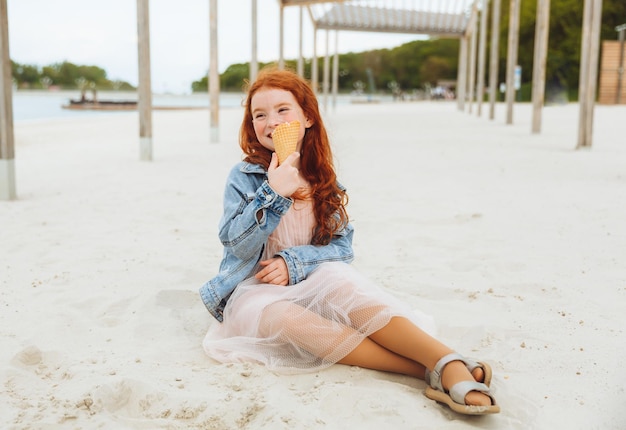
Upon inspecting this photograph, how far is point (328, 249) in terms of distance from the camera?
2.00 meters

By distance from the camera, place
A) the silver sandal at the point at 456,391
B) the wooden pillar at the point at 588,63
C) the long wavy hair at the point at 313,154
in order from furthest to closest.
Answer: the wooden pillar at the point at 588,63 → the long wavy hair at the point at 313,154 → the silver sandal at the point at 456,391

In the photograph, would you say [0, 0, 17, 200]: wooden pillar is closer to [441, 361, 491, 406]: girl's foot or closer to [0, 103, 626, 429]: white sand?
[0, 103, 626, 429]: white sand

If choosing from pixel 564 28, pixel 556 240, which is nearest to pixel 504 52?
pixel 564 28

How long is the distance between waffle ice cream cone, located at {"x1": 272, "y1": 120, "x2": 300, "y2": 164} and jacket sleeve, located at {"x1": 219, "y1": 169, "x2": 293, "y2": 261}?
0.09 meters

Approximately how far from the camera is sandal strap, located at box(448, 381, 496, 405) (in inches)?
59.5

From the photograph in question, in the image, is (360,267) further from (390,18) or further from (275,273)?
(390,18)

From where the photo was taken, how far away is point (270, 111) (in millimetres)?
1957

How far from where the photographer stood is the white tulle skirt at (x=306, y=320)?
176 centimetres

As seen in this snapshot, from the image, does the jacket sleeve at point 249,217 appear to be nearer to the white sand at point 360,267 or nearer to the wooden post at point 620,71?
the white sand at point 360,267

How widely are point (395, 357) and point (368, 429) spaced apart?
33 centimetres

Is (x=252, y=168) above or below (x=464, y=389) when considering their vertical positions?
above

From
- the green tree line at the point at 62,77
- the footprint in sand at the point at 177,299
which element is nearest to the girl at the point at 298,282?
the footprint in sand at the point at 177,299

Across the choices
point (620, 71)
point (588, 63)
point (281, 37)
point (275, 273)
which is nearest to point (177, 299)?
point (275, 273)

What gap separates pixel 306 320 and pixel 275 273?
176 mm
